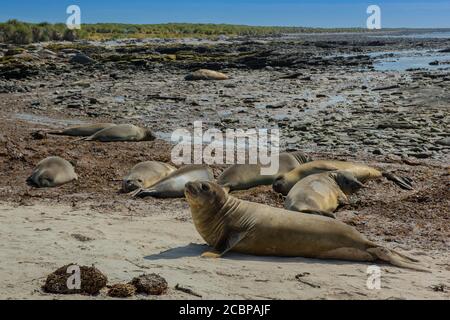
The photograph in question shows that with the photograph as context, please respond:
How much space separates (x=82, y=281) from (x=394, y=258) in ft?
8.15

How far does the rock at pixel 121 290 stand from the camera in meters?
4.47

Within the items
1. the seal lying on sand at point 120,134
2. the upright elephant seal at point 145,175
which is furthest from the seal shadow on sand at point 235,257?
the seal lying on sand at point 120,134

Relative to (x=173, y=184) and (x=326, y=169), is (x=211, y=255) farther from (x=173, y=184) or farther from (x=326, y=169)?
(x=326, y=169)

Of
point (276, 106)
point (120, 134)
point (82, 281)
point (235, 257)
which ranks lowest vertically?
point (235, 257)

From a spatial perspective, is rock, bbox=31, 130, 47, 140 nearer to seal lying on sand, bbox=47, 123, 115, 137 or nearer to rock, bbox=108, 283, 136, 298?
seal lying on sand, bbox=47, 123, 115, 137

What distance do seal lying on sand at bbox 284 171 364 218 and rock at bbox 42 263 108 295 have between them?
8.38 feet

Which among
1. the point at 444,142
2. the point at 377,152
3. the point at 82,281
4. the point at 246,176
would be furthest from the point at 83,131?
the point at 82,281

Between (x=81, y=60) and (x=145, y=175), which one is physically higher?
(x=81, y=60)

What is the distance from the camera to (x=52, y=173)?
8.60 meters

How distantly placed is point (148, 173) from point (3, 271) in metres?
3.65

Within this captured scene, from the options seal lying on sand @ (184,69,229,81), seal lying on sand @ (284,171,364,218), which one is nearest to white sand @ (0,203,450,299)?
seal lying on sand @ (284,171,364,218)

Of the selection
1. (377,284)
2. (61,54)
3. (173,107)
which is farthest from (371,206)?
(61,54)

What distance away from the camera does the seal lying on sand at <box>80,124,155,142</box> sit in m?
11.5

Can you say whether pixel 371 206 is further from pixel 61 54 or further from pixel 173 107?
pixel 61 54
